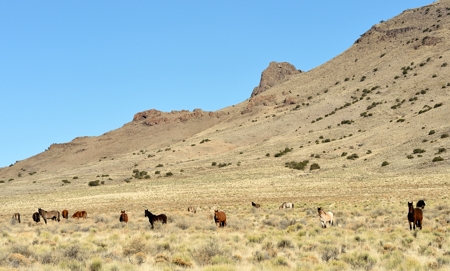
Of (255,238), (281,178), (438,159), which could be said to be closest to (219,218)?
(255,238)

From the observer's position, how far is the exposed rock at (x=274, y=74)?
165 meters

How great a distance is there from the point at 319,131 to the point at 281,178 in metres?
35.3

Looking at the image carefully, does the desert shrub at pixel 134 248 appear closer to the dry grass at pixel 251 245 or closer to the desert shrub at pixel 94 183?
the dry grass at pixel 251 245

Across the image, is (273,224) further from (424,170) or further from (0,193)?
(0,193)

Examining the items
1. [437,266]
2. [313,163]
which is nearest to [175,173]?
[313,163]

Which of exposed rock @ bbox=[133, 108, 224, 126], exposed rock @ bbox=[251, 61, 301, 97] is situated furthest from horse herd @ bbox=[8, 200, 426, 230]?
exposed rock @ bbox=[251, 61, 301, 97]

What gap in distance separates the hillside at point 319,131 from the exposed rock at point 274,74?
702cm

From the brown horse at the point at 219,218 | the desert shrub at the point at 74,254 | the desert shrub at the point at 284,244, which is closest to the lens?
the desert shrub at the point at 74,254

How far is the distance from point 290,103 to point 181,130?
109 ft

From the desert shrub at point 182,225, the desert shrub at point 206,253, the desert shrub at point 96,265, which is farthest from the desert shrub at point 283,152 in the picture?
the desert shrub at point 96,265

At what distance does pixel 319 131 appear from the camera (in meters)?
97.6

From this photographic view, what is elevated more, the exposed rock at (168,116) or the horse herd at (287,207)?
the exposed rock at (168,116)

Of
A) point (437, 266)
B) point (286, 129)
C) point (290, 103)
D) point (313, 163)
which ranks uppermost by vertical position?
point (290, 103)

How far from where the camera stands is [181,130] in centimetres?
14250
